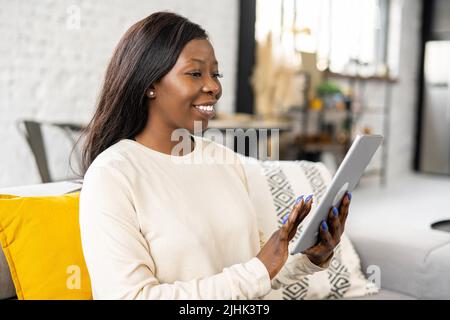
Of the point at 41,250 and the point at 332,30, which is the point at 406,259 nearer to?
the point at 41,250

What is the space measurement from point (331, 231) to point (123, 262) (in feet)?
1.30

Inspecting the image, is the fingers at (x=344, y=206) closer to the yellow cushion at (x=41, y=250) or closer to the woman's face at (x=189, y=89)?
the woman's face at (x=189, y=89)

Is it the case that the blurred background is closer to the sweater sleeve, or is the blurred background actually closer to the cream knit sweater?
the cream knit sweater

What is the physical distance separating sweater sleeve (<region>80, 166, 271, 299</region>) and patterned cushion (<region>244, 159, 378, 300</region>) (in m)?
0.54

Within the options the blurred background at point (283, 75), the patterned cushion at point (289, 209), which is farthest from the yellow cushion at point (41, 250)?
the blurred background at point (283, 75)

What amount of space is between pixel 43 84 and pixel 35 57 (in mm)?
164

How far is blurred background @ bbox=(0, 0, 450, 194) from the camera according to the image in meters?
3.12

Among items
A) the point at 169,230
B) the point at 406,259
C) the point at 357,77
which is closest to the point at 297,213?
the point at 169,230

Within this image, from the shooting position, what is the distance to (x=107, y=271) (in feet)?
2.95

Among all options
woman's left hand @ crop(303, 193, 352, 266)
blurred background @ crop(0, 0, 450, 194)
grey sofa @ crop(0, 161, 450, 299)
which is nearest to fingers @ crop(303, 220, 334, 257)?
woman's left hand @ crop(303, 193, 352, 266)

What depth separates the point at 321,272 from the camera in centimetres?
151

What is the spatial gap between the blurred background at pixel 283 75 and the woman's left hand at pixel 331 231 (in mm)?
1669

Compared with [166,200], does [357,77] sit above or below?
above
